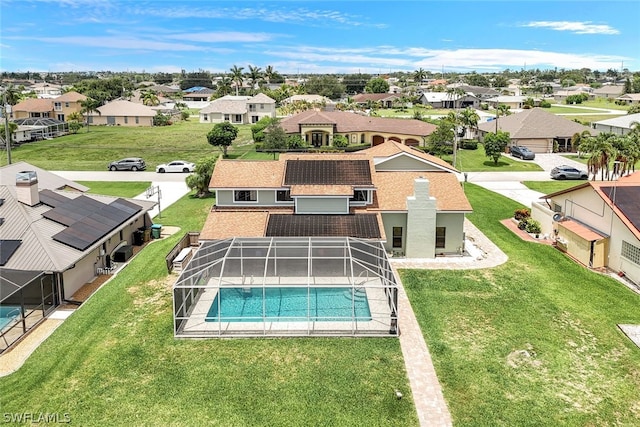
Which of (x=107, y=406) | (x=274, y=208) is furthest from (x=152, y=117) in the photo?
(x=107, y=406)

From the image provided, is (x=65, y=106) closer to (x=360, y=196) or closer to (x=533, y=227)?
(x=360, y=196)

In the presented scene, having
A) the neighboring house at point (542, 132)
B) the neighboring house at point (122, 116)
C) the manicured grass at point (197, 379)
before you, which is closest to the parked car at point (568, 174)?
the neighboring house at point (542, 132)

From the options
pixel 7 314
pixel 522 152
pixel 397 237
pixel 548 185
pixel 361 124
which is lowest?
pixel 7 314

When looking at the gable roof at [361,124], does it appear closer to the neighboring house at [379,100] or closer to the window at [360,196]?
the window at [360,196]

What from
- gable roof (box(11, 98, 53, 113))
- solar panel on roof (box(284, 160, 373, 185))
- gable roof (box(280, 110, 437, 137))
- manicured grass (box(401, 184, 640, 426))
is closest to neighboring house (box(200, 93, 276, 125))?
gable roof (box(280, 110, 437, 137))

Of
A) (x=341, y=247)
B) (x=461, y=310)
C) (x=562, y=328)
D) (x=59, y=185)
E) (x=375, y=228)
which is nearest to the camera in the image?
(x=562, y=328)

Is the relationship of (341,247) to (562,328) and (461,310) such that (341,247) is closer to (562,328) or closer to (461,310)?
(461,310)

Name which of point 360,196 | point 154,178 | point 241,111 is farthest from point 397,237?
point 241,111
